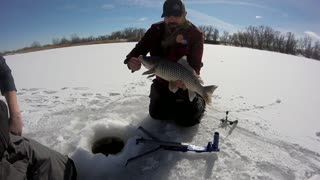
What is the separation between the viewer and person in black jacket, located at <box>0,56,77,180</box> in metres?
1.83

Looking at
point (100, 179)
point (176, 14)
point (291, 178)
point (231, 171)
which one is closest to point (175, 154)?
point (231, 171)

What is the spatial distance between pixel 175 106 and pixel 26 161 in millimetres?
1810

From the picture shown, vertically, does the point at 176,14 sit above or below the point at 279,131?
above

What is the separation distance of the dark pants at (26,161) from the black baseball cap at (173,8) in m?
1.88

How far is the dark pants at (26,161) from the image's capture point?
183cm

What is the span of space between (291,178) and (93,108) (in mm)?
2751

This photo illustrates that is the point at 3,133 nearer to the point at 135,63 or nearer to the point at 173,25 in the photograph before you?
the point at 135,63

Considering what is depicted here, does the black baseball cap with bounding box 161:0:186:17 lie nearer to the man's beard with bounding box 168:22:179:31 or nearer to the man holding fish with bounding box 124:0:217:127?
the man holding fish with bounding box 124:0:217:127

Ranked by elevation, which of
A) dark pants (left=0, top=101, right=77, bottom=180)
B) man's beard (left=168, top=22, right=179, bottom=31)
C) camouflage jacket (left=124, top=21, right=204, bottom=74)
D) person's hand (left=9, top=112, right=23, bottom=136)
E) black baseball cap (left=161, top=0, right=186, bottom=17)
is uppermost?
black baseball cap (left=161, top=0, right=186, bottom=17)

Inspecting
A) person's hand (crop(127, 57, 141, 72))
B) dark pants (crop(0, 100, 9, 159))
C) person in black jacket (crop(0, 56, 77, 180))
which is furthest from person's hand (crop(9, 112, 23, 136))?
person's hand (crop(127, 57, 141, 72))

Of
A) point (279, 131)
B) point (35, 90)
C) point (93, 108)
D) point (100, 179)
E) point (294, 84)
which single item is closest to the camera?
point (100, 179)

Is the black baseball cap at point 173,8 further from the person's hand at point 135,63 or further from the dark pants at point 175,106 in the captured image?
the dark pants at point 175,106

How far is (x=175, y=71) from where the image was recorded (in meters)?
2.72

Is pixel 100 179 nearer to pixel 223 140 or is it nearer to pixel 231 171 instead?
pixel 231 171
